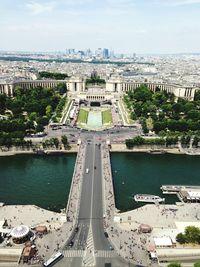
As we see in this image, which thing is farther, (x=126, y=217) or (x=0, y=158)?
(x=0, y=158)

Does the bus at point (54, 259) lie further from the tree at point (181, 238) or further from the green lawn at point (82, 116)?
the green lawn at point (82, 116)

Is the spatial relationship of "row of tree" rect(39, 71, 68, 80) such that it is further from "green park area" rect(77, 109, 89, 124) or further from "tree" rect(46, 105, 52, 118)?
"tree" rect(46, 105, 52, 118)

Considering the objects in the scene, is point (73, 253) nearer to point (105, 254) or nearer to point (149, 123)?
point (105, 254)

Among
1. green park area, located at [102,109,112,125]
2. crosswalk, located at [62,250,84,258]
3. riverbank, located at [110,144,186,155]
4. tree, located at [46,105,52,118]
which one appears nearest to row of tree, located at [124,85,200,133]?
green park area, located at [102,109,112,125]

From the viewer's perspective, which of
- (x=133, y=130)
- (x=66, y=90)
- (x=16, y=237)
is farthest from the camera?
(x=66, y=90)

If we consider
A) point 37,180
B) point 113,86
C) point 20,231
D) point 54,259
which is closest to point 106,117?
point 113,86

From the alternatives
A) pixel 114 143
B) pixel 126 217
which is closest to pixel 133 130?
pixel 114 143

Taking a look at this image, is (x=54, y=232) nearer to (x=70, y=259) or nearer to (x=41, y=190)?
(x=70, y=259)
